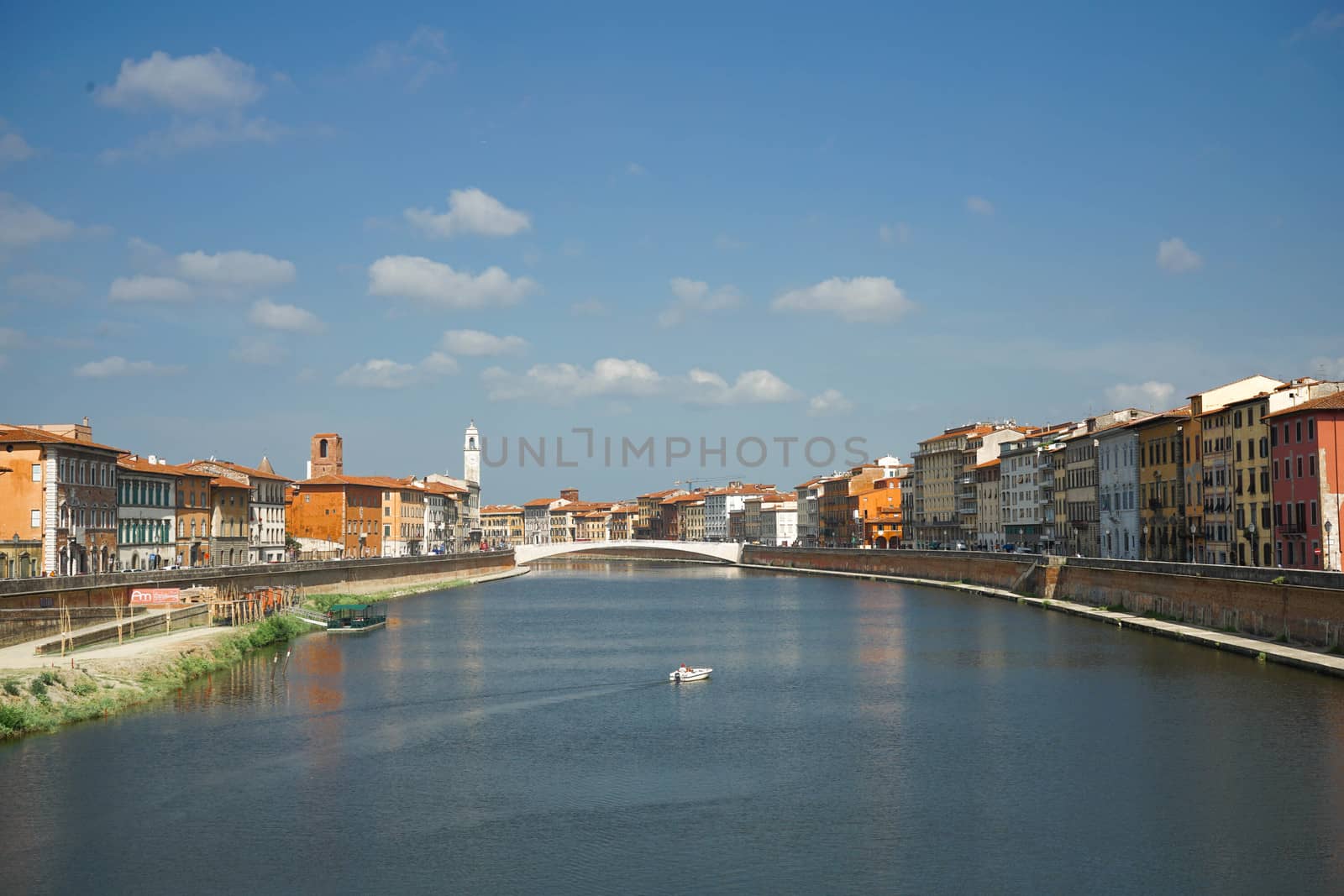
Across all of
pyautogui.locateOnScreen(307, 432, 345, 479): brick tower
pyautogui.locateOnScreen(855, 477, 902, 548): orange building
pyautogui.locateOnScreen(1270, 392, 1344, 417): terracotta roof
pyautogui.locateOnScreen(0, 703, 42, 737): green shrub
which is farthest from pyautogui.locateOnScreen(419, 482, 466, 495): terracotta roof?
pyautogui.locateOnScreen(0, 703, 42, 737): green shrub

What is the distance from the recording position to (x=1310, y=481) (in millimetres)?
52406

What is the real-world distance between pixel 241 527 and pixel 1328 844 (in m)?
79.8

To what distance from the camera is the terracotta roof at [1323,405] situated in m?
51.3

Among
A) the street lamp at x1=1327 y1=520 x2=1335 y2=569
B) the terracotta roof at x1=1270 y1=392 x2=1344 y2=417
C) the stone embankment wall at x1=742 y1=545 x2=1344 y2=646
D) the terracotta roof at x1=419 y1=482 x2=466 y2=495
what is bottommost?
the stone embankment wall at x1=742 y1=545 x2=1344 y2=646

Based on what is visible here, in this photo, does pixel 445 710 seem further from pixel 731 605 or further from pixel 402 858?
pixel 731 605

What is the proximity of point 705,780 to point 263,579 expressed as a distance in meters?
47.0

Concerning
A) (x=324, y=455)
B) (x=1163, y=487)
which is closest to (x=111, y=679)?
(x=1163, y=487)

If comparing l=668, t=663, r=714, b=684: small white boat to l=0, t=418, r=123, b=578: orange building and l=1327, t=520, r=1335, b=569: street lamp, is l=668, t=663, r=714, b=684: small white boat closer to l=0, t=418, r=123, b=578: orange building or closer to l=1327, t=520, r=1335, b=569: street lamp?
l=1327, t=520, r=1335, b=569: street lamp

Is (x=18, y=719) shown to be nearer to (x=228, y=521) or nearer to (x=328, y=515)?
(x=228, y=521)

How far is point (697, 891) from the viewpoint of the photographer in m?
21.0

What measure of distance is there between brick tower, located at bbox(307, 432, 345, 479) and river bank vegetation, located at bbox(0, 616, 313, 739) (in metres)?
88.1

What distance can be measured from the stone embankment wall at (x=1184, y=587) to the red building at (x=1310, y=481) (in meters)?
4.39

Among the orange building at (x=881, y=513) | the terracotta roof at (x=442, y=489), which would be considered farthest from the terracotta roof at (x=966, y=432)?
the terracotta roof at (x=442, y=489)

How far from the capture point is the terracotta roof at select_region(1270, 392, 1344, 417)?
51281mm
